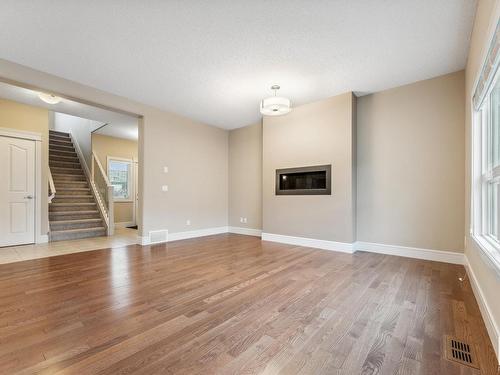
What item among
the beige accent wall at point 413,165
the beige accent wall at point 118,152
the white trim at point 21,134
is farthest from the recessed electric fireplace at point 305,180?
the beige accent wall at point 118,152

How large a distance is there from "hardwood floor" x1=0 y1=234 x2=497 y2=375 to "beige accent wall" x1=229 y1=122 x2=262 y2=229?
2.62 metres

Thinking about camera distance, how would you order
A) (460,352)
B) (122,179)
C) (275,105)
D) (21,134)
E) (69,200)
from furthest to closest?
(122,179) < (69,200) < (21,134) < (275,105) < (460,352)

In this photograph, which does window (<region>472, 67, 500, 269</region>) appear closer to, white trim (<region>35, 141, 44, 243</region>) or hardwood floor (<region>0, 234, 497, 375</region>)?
hardwood floor (<region>0, 234, 497, 375</region>)

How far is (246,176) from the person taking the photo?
626 cm

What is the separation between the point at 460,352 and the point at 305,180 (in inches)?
138

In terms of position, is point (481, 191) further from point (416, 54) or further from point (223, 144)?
point (223, 144)

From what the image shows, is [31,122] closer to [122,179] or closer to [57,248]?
[57,248]

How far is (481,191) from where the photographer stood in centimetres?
250

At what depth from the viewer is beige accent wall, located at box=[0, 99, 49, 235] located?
468 cm

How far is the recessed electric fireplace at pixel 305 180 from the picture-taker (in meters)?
4.51

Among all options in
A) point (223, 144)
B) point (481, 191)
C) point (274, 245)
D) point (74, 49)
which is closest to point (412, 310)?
point (481, 191)

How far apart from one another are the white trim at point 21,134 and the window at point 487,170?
6.90m

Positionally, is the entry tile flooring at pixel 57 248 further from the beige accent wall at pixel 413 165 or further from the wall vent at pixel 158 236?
the beige accent wall at pixel 413 165

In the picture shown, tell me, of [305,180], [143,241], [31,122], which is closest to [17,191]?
[31,122]
